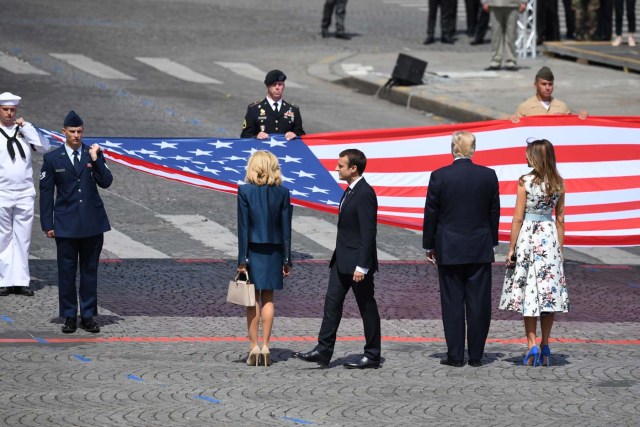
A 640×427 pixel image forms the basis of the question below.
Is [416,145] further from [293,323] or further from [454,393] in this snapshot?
[454,393]

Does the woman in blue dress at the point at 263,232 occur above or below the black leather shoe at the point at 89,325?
above

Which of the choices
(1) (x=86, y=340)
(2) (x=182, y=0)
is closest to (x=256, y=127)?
(1) (x=86, y=340)

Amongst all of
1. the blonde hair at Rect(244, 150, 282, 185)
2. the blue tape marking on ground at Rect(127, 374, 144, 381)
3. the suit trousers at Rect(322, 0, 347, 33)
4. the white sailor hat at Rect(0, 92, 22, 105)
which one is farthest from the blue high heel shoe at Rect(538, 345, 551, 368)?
the suit trousers at Rect(322, 0, 347, 33)

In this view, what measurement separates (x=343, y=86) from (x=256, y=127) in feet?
43.5

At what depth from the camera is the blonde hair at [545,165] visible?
11.6 metres

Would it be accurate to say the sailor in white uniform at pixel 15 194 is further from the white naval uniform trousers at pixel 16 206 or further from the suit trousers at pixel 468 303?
the suit trousers at pixel 468 303

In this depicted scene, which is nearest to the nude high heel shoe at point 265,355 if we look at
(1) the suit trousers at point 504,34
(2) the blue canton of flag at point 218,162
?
(2) the blue canton of flag at point 218,162

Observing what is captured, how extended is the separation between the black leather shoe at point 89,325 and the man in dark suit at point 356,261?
211 cm

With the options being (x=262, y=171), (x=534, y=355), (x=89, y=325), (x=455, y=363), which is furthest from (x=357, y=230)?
(x=89, y=325)

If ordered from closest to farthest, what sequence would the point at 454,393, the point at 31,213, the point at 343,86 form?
the point at 454,393
the point at 31,213
the point at 343,86

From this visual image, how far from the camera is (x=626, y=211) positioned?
14.8 metres

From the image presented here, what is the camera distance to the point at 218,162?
14.4m

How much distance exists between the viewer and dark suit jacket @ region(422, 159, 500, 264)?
11.6 meters

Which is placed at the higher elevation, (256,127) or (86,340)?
(256,127)
